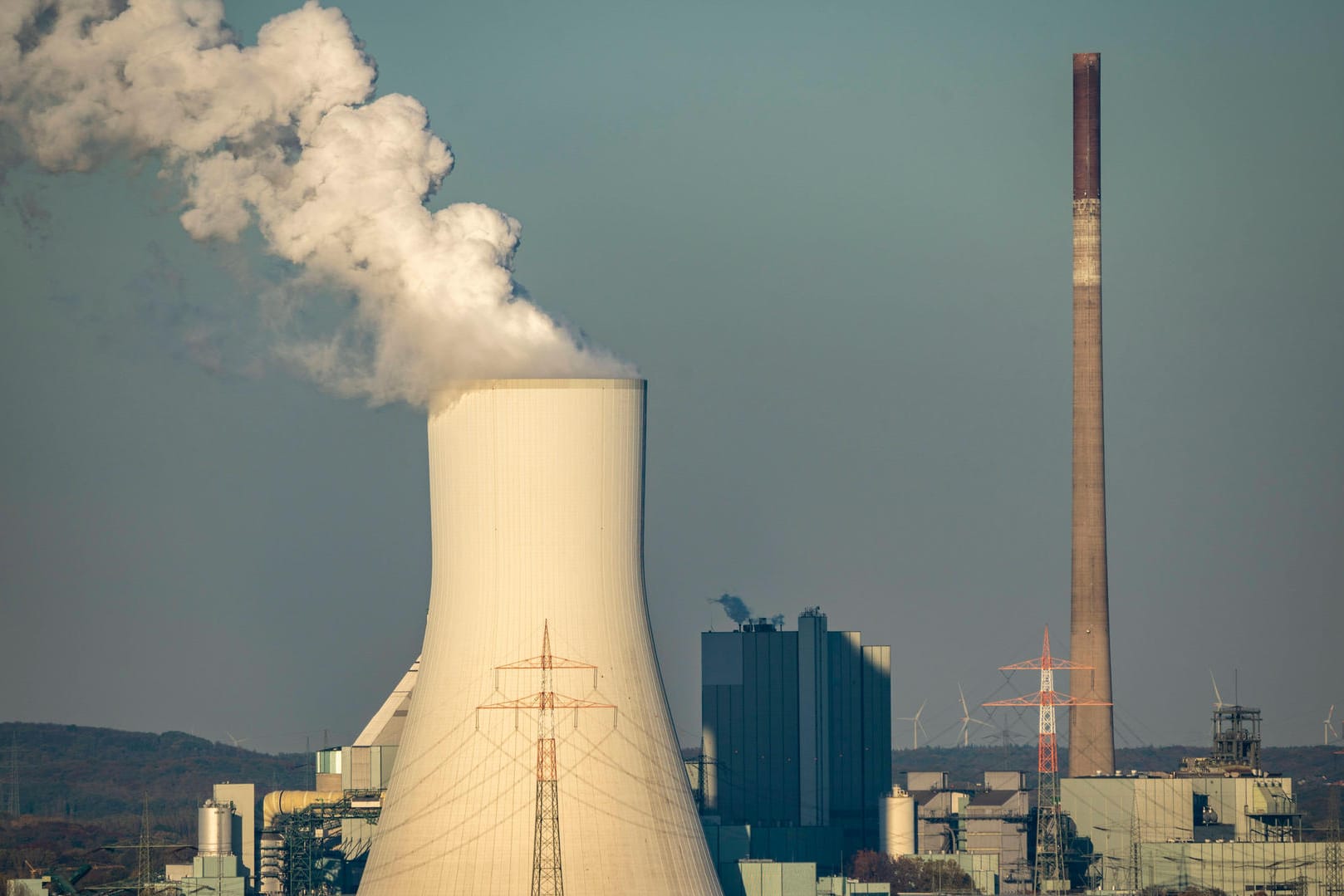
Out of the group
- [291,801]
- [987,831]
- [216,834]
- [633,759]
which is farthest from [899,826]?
[633,759]

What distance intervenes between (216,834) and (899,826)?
14865 mm

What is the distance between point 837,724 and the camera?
50.2 m

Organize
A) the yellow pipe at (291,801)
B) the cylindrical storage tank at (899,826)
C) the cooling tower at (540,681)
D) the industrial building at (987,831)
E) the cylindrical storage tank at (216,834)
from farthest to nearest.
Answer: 1. the cylindrical storage tank at (899,826)
2. the industrial building at (987,831)
3. the yellow pipe at (291,801)
4. the cylindrical storage tank at (216,834)
5. the cooling tower at (540,681)

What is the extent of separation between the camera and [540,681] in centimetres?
2909

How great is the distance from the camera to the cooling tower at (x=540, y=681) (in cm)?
2908

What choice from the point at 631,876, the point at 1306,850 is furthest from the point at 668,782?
the point at 1306,850

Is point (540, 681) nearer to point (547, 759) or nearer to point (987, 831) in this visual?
point (547, 759)

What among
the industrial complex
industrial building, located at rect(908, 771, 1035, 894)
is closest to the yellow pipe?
the industrial complex

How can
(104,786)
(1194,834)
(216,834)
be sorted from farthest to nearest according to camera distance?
(104,786) < (1194,834) < (216,834)

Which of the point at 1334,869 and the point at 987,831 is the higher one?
the point at 987,831

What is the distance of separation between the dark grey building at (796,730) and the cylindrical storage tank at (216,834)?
11.7m

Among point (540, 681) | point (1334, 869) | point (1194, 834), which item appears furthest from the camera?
point (1194, 834)

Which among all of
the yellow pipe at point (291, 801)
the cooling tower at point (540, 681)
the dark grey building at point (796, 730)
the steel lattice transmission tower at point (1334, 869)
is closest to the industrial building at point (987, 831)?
the dark grey building at point (796, 730)

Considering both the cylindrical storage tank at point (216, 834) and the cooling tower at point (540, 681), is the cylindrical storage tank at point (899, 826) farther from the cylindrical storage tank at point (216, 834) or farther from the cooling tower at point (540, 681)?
the cooling tower at point (540, 681)
